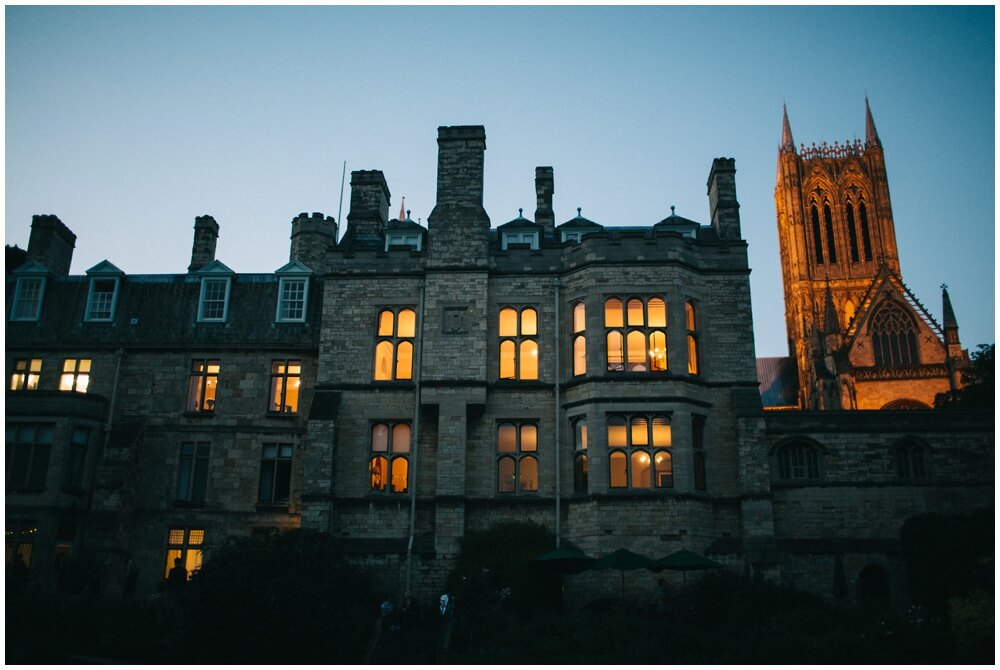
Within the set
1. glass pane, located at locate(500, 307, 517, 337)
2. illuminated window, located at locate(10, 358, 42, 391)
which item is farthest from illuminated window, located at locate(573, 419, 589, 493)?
illuminated window, located at locate(10, 358, 42, 391)

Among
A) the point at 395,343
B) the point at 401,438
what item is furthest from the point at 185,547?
the point at 395,343

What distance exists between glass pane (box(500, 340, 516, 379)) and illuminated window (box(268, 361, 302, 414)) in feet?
24.4

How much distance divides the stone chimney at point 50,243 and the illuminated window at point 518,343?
18.9 meters

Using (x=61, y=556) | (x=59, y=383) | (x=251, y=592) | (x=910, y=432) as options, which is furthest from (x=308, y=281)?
(x=910, y=432)

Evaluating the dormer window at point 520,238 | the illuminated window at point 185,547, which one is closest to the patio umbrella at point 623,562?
the dormer window at point 520,238

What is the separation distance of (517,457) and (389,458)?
4.09m

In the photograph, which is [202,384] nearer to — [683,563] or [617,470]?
[617,470]

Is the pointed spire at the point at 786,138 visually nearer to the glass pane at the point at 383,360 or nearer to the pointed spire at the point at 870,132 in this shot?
the pointed spire at the point at 870,132

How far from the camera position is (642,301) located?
2722 centimetres

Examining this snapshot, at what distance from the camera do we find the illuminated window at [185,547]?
2783 centimetres

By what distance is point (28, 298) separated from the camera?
32094mm

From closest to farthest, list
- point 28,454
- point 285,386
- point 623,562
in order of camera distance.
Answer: point 623,562
point 28,454
point 285,386

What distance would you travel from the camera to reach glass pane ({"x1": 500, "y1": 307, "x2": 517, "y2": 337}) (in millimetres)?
28078

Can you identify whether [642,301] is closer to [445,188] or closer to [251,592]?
[445,188]
